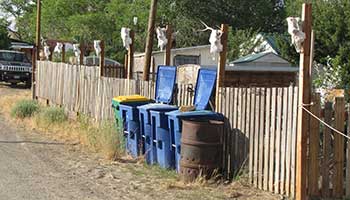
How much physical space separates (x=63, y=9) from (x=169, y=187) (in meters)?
52.5

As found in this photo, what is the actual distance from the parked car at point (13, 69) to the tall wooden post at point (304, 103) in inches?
1041

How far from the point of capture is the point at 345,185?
820 centimetres

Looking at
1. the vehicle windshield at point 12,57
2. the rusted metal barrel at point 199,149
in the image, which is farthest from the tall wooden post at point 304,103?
the vehicle windshield at point 12,57

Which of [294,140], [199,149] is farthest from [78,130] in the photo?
[294,140]

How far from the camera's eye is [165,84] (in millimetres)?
12336

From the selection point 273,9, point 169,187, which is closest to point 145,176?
point 169,187

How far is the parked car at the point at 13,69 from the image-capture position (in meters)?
32.4

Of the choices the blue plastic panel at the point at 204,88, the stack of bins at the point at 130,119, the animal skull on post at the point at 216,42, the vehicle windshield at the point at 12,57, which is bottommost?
the stack of bins at the point at 130,119

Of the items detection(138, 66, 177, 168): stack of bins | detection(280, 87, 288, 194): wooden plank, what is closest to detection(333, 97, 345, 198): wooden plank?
detection(280, 87, 288, 194): wooden plank

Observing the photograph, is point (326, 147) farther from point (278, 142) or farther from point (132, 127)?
point (132, 127)

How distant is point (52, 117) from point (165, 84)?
200 inches

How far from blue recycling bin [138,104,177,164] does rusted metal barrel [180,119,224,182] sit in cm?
132

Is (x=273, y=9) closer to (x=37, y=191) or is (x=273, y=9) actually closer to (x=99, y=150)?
(x=99, y=150)

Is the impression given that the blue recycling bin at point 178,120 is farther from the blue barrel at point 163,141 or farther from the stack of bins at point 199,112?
the blue barrel at point 163,141
